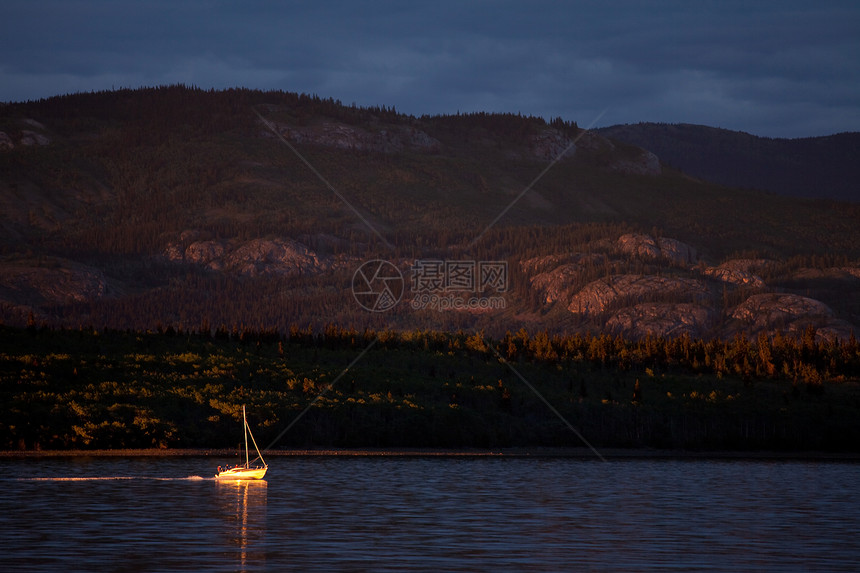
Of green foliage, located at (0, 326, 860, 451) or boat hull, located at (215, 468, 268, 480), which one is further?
green foliage, located at (0, 326, 860, 451)

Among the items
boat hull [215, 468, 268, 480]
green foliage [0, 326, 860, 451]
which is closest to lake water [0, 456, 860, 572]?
boat hull [215, 468, 268, 480]

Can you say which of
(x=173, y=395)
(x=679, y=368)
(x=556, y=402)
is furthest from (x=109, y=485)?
(x=679, y=368)

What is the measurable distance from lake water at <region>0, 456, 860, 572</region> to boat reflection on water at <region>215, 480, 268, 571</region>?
0.39 feet

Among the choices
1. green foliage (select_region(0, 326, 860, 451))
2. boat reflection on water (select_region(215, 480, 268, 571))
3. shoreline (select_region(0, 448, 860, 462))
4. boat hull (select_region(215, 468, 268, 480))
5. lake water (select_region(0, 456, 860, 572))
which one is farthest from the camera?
green foliage (select_region(0, 326, 860, 451))

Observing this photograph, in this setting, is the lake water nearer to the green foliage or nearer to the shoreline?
the shoreline

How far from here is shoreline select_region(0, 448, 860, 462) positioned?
107125mm

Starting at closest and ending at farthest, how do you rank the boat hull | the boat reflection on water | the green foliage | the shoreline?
the boat reflection on water → the boat hull → the shoreline → the green foliage

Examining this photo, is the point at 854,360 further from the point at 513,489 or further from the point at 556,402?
the point at 513,489

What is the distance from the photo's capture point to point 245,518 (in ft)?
196

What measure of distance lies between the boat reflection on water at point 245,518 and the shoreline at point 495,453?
30380 millimetres

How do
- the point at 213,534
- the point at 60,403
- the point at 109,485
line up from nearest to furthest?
the point at 213,534
the point at 109,485
the point at 60,403

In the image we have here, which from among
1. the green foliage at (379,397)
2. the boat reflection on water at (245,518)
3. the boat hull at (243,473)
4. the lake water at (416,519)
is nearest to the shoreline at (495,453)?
the green foliage at (379,397)

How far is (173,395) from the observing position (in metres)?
126

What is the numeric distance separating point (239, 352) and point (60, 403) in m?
38.6
